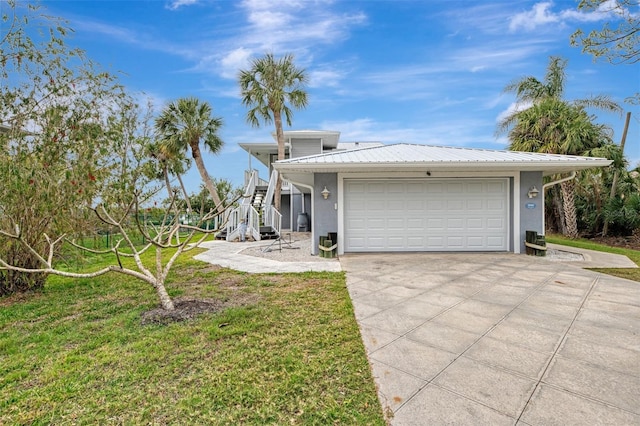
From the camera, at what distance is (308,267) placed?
276 inches

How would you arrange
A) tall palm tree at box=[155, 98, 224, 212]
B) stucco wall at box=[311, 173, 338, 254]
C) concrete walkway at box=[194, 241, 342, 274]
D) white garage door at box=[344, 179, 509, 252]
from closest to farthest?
concrete walkway at box=[194, 241, 342, 274] < stucco wall at box=[311, 173, 338, 254] < white garage door at box=[344, 179, 509, 252] < tall palm tree at box=[155, 98, 224, 212]

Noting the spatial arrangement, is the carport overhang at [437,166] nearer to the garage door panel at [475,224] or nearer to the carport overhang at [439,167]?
the carport overhang at [439,167]

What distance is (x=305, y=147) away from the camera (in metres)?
17.9

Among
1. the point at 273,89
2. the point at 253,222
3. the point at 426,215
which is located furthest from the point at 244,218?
the point at 426,215

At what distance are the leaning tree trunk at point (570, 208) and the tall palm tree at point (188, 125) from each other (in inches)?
612

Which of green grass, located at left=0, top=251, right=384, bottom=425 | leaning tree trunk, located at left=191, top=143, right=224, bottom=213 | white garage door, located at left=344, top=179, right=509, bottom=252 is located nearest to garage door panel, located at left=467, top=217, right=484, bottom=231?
white garage door, located at left=344, top=179, right=509, bottom=252

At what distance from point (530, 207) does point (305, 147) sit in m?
12.0

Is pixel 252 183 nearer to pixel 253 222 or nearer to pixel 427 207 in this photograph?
pixel 253 222

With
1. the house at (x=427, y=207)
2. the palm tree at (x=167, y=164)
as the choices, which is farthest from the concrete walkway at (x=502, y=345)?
the palm tree at (x=167, y=164)

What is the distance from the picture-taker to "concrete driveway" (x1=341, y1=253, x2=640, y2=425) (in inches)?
84.9

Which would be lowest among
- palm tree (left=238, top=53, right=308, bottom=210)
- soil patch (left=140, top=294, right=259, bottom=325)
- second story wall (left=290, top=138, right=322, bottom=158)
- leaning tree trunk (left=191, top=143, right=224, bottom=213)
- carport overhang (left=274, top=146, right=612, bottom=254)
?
soil patch (left=140, top=294, right=259, bottom=325)

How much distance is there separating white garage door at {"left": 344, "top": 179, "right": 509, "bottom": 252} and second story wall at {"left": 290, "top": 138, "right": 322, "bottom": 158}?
9.69m

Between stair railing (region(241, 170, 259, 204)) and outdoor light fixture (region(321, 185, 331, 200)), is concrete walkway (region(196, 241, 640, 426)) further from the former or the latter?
stair railing (region(241, 170, 259, 204))

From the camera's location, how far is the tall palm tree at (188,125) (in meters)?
15.9
